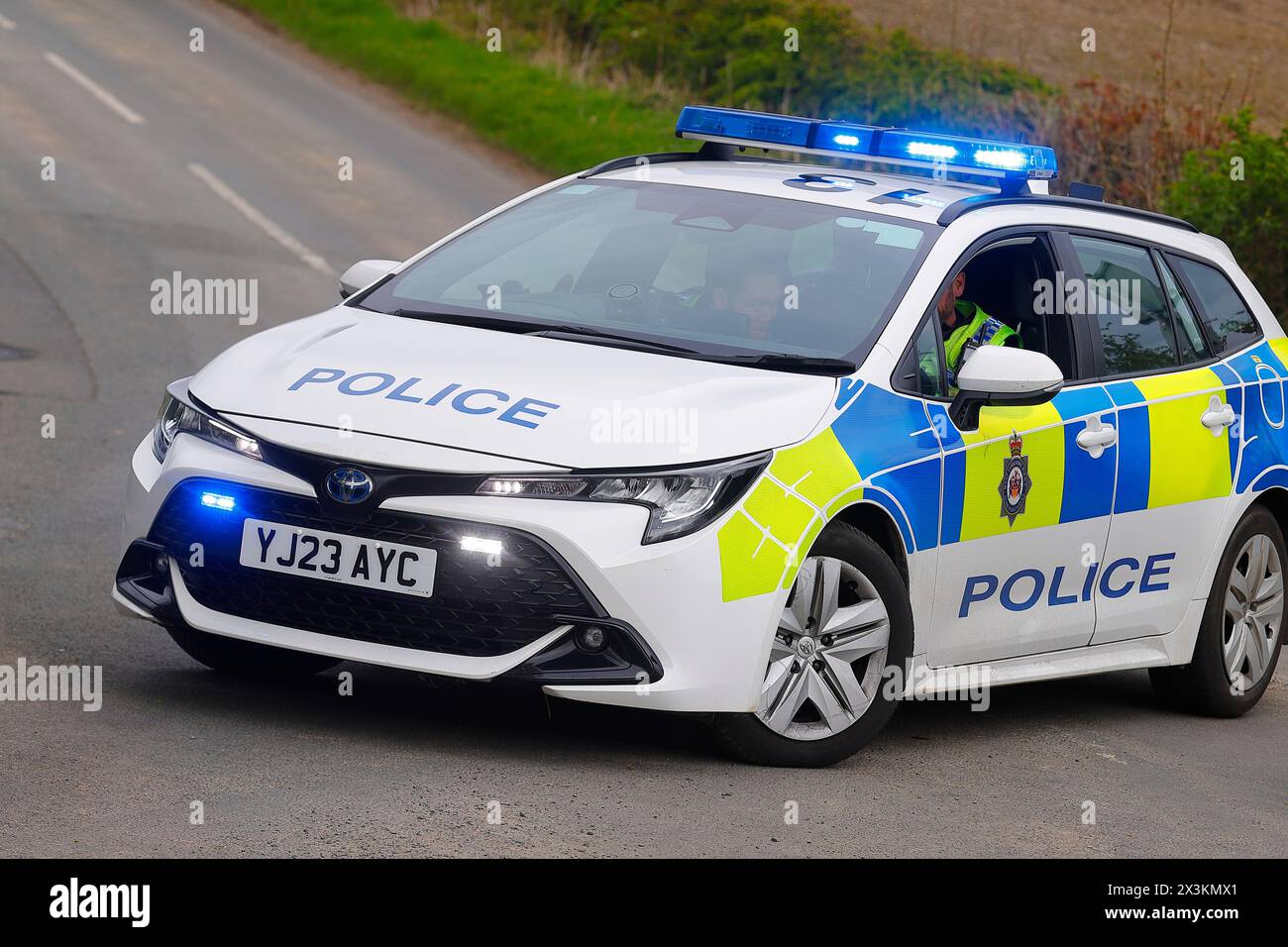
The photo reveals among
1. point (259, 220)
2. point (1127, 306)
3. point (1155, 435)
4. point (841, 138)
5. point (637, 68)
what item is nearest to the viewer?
point (1155, 435)

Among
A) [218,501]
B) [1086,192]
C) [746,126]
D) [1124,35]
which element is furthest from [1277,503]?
[1124,35]

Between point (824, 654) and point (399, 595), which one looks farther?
point (824, 654)

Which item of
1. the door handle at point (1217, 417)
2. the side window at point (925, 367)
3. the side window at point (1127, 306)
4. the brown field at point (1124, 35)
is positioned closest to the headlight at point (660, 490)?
the side window at point (925, 367)

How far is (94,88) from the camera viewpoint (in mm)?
24234

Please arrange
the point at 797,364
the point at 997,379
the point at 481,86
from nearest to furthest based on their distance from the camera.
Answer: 1. the point at 797,364
2. the point at 997,379
3. the point at 481,86

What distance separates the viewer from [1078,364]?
7188 mm

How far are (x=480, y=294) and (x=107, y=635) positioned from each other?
1.77 meters

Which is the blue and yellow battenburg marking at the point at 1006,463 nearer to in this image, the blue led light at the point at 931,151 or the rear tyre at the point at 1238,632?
the rear tyre at the point at 1238,632

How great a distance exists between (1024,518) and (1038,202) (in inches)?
52.4

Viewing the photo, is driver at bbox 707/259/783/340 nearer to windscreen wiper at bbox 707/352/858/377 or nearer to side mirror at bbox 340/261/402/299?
windscreen wiper at bbox 707/352/858/377

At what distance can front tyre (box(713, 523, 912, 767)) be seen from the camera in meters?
5.90

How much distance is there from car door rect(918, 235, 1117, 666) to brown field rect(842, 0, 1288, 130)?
20997 millimetres

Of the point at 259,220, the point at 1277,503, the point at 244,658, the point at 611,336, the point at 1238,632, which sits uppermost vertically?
the point at 611,336

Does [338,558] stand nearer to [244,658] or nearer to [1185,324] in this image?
[244,658]
